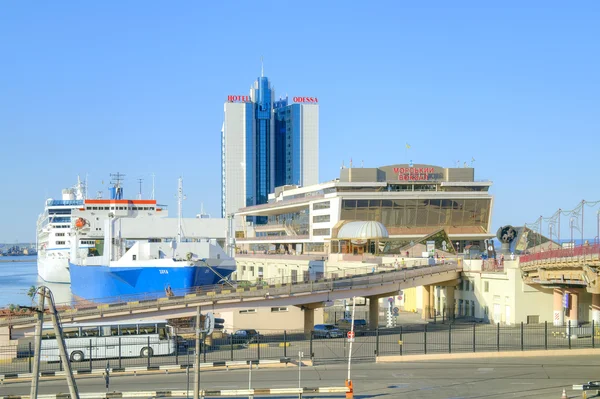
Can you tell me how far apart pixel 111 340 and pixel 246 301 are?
1087 cm

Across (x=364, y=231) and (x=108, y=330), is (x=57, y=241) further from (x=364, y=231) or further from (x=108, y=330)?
(x=108, y=330)

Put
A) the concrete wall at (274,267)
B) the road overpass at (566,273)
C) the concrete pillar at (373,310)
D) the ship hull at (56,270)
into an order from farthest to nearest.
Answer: the ship hull at (56,270)
the concrete wall at (274,267)
the concrete pillar at (373,310)
the road overpass at (566,273)

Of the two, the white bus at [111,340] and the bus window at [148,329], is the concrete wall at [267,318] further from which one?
the white bus at [111,340]

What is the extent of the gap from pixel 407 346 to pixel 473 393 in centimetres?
1274

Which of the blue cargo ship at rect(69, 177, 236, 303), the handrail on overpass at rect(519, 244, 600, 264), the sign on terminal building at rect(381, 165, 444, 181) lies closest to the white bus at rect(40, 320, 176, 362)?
the handrail on overpass at rect(519, 244, 600, 264)

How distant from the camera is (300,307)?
55500mm

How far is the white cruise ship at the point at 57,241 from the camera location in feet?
478

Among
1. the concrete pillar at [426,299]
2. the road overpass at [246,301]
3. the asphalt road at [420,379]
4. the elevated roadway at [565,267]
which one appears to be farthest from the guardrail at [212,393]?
the concrete pillar at [426,299]

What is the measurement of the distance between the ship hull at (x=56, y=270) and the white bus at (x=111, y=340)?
104 meters

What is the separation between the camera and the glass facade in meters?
112

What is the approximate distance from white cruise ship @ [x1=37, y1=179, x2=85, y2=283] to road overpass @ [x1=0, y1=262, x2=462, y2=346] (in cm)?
9379

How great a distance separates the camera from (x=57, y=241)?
149000 mm

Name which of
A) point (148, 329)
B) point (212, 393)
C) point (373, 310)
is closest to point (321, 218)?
point (373, 310)

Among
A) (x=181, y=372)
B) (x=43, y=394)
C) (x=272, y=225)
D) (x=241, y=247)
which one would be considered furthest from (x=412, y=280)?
(x=241, y=247)
